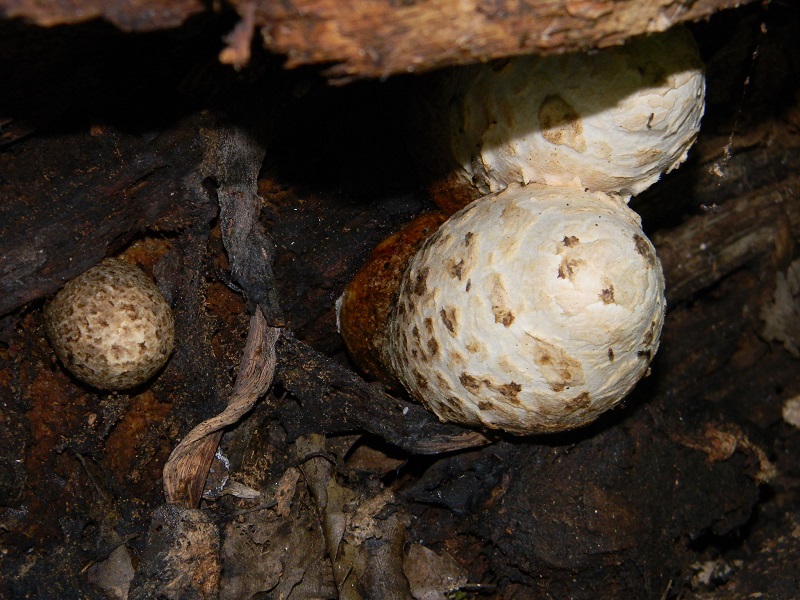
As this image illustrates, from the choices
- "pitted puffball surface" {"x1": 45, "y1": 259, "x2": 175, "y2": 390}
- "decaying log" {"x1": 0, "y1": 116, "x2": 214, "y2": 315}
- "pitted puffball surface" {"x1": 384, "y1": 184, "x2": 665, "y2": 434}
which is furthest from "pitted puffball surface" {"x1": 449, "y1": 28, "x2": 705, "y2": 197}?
"pitted puffball surface" {"x1": 45, "y1": 259, "x2": 175, "y2": 390}

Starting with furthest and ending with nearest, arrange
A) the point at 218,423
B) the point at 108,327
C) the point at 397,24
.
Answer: the point at 218,423
the point at 108,327
the point at 397,24

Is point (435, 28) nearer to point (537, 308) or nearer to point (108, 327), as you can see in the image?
point (537, 308)

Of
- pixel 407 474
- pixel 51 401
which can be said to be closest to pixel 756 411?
pixel 407 474

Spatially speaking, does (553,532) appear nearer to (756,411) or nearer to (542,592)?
(542,592)

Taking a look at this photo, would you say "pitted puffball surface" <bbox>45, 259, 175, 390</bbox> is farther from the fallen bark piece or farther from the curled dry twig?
the fallen bark piece

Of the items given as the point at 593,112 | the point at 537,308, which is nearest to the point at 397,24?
the point at 593,112

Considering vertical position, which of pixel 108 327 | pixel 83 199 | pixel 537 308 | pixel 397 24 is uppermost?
pixel 397 24

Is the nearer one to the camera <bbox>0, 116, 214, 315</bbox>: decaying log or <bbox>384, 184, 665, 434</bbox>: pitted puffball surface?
<bbox>384, 184, 665, 434</bbox>: pitted puffball surface
